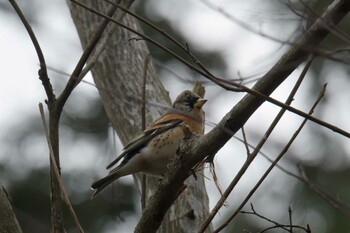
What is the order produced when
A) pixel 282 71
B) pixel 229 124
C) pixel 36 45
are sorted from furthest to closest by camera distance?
pixel 36 45
pixel 229 124
pixel 282 71

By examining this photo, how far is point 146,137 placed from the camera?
5.33 m

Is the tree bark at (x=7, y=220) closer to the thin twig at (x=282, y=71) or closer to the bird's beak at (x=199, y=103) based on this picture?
the thin twig at (x=282, y=71)

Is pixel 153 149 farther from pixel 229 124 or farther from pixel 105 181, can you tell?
pixel 229 124

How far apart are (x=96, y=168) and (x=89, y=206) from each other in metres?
0.42

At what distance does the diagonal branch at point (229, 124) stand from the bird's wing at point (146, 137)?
1487mm

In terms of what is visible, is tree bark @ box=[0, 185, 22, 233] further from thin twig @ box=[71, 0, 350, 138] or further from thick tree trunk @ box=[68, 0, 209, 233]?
thick tree trunk @ box=[68, 0, 209, 233]

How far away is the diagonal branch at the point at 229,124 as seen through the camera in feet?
9.04

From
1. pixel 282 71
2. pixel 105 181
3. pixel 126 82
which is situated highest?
pixel 126 82

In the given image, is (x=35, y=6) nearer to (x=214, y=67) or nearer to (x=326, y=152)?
(x=214, y=67)

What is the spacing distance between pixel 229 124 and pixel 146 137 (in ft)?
6.79

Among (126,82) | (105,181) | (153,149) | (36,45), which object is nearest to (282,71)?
(36,45)

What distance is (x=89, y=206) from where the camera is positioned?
8156mm

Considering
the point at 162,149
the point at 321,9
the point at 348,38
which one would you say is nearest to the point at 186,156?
the point at 321,9

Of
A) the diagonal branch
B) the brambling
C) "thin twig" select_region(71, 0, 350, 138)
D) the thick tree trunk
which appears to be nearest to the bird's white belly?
the brambling
